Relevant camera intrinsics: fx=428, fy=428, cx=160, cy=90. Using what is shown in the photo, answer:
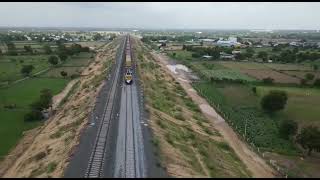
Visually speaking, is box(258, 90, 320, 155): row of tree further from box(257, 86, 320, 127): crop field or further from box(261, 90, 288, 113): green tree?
box(257, 86, 320, 127): crop field

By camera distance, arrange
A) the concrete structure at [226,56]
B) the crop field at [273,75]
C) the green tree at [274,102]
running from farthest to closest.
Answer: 1. the concrete structure at [226,56]
2. the crop field at [273,75]
3. the green tree at [274,102]

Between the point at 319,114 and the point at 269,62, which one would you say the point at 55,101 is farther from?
the point at 269,62

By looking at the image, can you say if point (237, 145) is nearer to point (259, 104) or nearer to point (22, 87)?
point (259, 104)

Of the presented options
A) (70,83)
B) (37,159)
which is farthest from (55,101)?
(37,159)

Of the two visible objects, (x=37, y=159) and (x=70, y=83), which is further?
(x=70, y=83)

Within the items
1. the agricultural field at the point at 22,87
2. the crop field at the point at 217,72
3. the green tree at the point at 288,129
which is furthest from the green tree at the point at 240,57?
the green tree at the point at 288,129

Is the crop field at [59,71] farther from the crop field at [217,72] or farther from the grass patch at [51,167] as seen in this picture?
the grass patch at [51,167]

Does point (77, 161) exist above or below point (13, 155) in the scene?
above
